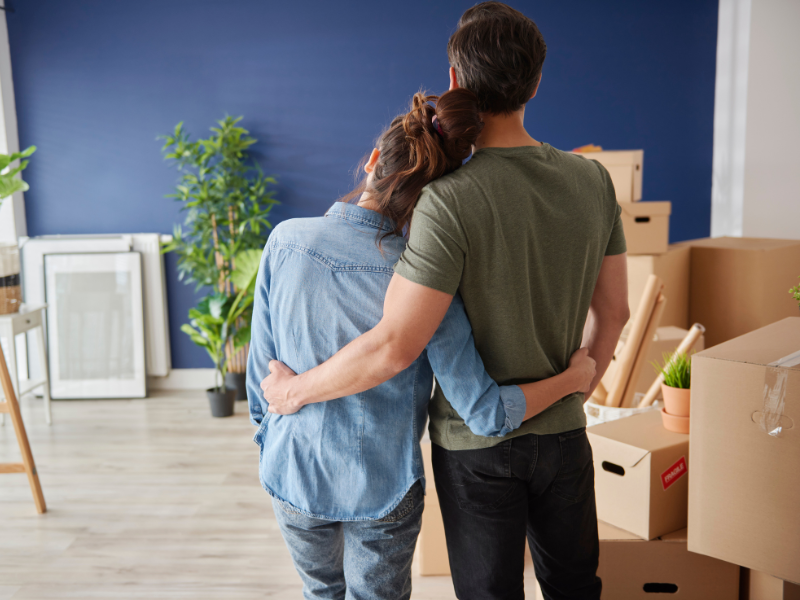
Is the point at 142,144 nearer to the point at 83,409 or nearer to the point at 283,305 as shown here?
the point at 83,409

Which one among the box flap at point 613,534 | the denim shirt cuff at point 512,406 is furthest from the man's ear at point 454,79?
the box flap at point 613,534

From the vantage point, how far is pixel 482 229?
867 millimetres

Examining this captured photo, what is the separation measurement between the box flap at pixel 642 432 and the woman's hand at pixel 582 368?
54 cm

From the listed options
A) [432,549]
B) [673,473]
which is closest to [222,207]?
[432,549]

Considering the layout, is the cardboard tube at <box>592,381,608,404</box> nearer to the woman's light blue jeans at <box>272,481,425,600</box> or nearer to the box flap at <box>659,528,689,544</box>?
the box flap at <box>659,528,689,544</box>

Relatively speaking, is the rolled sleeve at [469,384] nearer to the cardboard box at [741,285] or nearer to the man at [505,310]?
the man at [505,310]

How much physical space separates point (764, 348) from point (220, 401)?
10.1 ft

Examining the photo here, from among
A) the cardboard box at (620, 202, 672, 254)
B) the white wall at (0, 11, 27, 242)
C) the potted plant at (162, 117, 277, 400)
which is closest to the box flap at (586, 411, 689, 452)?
the cardboard box at (620, 202, 672, 254)

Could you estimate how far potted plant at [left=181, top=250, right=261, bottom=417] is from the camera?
11.9 feet

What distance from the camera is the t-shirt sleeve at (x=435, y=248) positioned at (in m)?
0.84

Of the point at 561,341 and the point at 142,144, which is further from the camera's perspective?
the point at 142,144

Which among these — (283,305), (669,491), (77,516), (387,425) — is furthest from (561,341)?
(77,516)

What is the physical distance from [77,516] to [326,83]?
9.34 ft

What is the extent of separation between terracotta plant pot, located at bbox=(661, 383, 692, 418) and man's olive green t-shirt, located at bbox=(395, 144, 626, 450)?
2.05 ft
